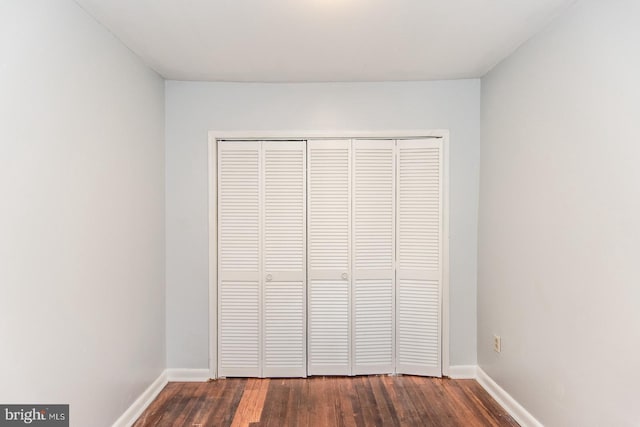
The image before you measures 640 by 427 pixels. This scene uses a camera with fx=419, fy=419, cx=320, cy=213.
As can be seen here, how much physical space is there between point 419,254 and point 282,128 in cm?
156

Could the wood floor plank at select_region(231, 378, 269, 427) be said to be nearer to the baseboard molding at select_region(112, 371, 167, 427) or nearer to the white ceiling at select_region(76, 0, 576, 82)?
the baseboard molding at select_region(112, 371, 167, 427)

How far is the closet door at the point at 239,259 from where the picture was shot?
352 cm

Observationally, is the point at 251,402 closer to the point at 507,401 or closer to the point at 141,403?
the point at 141,403

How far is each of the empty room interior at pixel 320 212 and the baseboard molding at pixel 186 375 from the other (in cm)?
2

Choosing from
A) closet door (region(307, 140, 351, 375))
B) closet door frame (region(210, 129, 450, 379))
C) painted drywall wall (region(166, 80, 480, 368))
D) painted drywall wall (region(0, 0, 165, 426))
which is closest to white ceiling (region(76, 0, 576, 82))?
painted drywall wall (region(166, 80, 480, 368))

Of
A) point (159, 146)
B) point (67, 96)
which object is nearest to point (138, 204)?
point (159, 146)

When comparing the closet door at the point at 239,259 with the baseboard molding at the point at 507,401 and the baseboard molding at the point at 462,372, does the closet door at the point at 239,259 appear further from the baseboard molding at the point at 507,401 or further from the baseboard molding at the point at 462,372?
the baseboard molding at the point at 507,401

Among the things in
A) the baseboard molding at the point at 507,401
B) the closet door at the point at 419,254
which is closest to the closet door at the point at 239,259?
the closet door at the point at 419,254

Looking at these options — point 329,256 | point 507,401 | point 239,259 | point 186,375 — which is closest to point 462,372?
point 507,401

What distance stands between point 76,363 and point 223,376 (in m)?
1.55

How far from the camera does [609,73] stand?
192 cm

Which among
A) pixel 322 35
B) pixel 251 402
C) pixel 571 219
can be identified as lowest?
pixel 251 402

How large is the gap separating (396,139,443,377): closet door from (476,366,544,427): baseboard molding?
346 millimetres

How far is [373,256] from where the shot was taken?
11.6 feet
